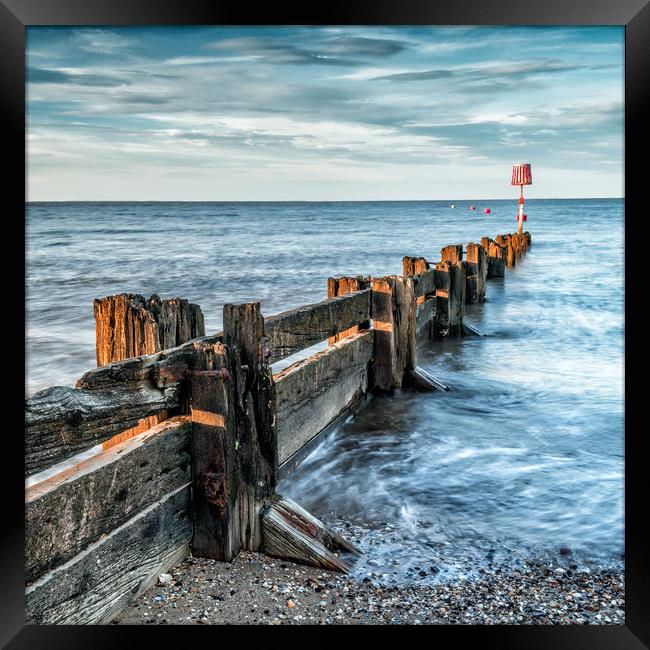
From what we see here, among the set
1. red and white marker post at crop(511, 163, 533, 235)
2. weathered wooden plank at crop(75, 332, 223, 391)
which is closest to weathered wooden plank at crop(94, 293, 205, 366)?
weathered wooden plank at crop(75, 332, 223, 391)

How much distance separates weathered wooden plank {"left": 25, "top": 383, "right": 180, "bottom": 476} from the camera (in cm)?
236

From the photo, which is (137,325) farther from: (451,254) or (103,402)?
(451,254)

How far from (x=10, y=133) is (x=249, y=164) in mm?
38957

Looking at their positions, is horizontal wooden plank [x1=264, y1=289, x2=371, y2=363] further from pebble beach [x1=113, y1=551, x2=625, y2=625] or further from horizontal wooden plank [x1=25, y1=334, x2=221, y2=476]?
pebble beach [x1=113, y1=551, x2=625, y2=625]

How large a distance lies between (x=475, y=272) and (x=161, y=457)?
1097 cm

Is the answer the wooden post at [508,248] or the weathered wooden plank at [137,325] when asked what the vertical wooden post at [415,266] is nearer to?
the weathered wooden plank at [137,325]

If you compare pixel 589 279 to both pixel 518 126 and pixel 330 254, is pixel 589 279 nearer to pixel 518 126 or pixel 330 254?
pixel 330 254

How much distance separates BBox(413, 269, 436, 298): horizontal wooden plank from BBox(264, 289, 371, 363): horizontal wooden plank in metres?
2.31

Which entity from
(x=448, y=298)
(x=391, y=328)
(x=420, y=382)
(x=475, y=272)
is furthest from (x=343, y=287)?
(x=475, y=272)

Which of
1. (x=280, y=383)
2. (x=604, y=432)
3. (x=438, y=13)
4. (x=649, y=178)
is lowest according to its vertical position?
(x=604, y=432)

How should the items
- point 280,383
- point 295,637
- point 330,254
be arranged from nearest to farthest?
point 295,637 → point 280,383 → point 330,254

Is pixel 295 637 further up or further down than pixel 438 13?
further down

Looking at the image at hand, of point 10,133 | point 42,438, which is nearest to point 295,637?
point 42,438

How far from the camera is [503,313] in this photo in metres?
13.0
